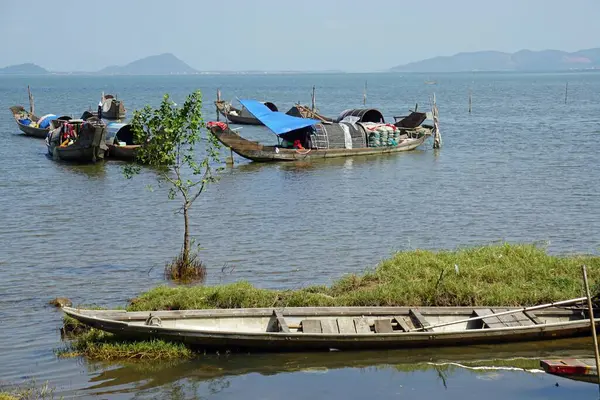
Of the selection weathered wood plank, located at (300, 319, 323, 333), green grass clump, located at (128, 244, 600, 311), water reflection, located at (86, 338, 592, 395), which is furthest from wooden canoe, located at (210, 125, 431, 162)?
water reflection, located at (86, 338, 592, 395)

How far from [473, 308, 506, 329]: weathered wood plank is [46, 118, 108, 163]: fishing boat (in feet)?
79.7

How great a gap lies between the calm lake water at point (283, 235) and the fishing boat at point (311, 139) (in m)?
0.61

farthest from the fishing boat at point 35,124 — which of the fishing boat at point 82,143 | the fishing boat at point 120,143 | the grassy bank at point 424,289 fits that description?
the grassy bank at point 424,289

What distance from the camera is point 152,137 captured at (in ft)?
53.6

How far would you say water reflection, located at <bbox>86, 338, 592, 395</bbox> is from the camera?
1096cm

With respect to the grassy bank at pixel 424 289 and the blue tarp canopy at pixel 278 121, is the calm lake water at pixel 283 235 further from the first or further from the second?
the blue tarp canopy at pixel 278 121

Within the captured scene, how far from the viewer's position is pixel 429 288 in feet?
43.7

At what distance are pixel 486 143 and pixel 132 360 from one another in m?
33.0

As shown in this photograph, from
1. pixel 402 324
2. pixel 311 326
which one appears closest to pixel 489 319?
pixel 402 324

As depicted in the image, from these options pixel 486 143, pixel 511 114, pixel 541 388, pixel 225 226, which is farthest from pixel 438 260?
pixel 511 114

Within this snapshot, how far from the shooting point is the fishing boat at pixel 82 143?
1332 inches

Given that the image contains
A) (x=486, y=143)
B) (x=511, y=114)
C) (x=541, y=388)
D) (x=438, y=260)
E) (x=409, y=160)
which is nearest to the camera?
(x=541, y=388)

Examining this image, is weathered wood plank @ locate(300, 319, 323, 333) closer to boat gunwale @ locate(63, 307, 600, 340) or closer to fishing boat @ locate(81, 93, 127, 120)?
boat gunwale @ locate(63, 307, 600, 340)

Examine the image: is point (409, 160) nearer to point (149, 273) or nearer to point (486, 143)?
point (486, 143)
